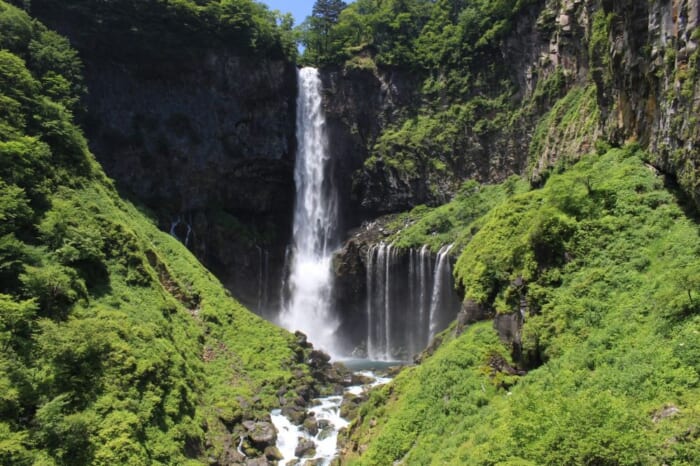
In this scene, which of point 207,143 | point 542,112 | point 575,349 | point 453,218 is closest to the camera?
point 575,349

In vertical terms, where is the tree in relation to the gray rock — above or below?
above

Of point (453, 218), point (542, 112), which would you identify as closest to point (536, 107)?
point (542, 112)

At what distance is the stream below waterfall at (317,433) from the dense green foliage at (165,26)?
33.1 meters

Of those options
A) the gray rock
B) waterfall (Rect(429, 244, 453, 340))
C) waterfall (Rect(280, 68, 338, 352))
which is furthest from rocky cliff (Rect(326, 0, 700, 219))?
the gray rock

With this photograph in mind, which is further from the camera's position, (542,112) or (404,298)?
(404,298)

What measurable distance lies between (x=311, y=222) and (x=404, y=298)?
563 inches

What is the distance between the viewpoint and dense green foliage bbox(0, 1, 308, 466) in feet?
51.4

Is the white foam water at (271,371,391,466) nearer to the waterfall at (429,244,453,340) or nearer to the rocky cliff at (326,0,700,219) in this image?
the waterfall at (429,244,453,340)

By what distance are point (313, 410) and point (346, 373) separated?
6.04 metres

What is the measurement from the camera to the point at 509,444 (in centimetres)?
1009

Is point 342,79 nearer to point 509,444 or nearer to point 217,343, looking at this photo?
point 217,343

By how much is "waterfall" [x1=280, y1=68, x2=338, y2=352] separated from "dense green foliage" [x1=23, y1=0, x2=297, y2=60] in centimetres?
574

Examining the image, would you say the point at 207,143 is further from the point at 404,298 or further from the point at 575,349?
the point at 575,349

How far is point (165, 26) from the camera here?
4125cm
